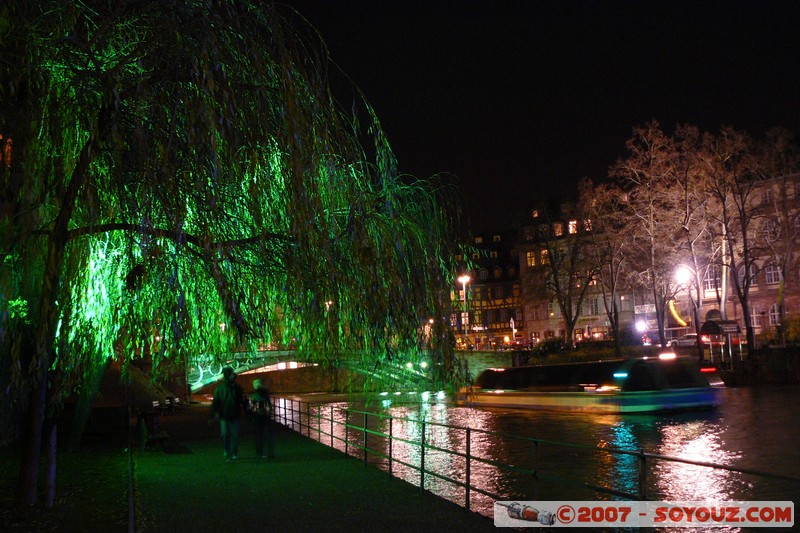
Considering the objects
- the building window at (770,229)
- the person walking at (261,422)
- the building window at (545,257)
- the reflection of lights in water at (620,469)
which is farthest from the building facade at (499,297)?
the person walking at (261,422)

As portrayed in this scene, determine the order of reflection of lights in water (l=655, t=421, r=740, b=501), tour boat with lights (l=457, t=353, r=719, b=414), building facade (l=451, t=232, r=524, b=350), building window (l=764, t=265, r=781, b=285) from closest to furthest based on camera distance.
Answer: reflection of lights in water (l=655, t=421, r=740, b=501), tour boat with lights (l=457, t=353, r=719, b=414), building window (l=764, t=265, r=781, b=285), building facade (l=451, t=232, r=524, b=350)

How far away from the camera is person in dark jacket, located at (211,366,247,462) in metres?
16.9

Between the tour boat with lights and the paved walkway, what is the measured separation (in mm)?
14145

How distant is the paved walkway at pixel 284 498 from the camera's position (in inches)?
392

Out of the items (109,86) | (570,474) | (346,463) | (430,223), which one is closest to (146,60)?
(109,86)

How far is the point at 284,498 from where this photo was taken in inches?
470

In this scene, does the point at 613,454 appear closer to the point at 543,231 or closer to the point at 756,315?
the point at 543,231

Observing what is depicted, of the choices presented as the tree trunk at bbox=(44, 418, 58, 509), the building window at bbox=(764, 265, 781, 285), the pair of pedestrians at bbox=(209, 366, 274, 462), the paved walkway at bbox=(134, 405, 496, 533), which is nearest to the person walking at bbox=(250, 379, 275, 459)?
the pair of pedestrians at bbox=(209, 366, 274, 462)

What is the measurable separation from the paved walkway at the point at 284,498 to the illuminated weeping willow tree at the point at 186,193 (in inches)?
70.5

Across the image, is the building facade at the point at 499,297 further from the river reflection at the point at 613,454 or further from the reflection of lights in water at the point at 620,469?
the reflection of lights in water at the point at 620,469

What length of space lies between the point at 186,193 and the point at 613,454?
1335 centimetres

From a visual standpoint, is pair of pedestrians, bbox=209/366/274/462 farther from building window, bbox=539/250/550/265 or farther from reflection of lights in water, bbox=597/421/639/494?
building window, bbox=539/250/550/265

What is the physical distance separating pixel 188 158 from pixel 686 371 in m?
25.7

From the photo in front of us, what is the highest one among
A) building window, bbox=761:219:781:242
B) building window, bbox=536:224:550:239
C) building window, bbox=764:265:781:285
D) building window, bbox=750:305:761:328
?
building window, bbox=536:224:550:239
